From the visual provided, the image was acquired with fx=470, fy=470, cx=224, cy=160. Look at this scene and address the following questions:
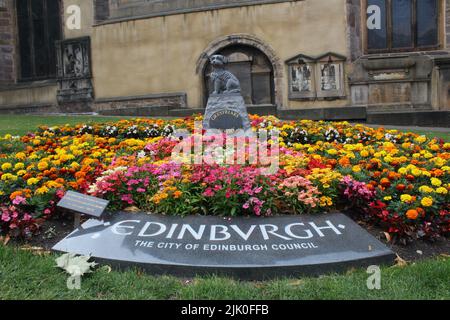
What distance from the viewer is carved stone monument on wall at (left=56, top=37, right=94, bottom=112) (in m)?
18.2

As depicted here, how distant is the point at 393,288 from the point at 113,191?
9.76 ft

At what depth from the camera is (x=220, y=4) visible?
54.4 ft

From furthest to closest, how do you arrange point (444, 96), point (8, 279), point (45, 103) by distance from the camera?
point (45, 103)
point (444, 96)
point (8, 279)

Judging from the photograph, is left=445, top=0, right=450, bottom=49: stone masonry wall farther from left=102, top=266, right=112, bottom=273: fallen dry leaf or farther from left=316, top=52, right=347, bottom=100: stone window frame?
left=102, top=266, right=112, bottom=273: fallen dry leaf

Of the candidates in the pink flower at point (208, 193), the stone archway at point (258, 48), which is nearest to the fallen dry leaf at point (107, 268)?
the pink flower at point (208, 193)

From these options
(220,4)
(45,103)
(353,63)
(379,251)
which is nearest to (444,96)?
(353,63)

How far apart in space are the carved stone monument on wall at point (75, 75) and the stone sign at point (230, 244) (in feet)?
48.1

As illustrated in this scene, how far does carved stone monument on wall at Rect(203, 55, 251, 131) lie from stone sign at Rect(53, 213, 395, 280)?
417 centimetres

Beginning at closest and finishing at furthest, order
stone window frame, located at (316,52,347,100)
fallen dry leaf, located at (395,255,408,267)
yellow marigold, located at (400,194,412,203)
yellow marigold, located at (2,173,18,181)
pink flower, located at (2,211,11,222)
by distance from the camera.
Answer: fallen dry leaf, located at (395,255,408,267) → pink flower, located at (2,211,11,222) → yellow marigold, located at (400,194,412,203) → yellow marigold, located at (2,173,18,181) → stone window frame, located at (316,52,347,100)

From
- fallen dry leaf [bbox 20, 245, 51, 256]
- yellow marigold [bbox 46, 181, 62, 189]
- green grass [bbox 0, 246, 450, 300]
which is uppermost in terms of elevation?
yellow marigold [bbox 46, 181, 62, 189]

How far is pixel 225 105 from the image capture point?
339 inches

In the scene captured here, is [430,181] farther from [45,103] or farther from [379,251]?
[45,103]

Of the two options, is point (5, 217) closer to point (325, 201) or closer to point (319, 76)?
point (325, 201)

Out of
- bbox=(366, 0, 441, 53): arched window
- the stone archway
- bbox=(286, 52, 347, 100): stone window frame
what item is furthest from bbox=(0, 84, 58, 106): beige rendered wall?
bbox=(366, 0, 441, 53): arched window
